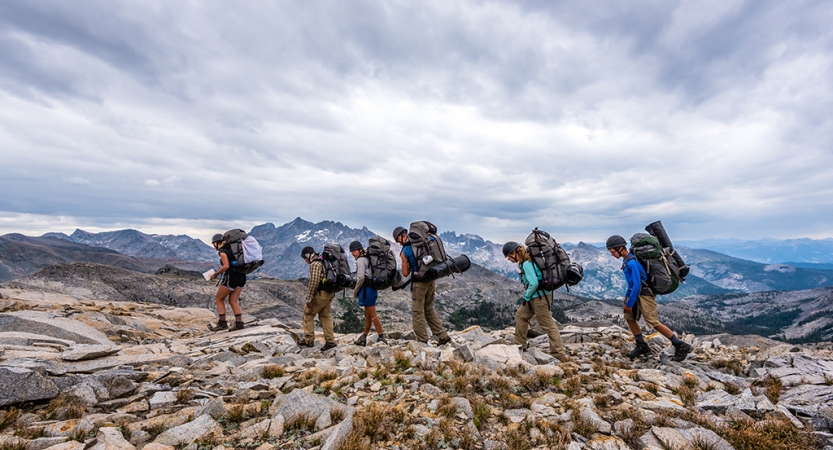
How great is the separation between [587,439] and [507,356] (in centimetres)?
487

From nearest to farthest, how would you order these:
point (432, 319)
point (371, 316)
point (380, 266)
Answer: point (380, 266), point (432, 319), point (371, 316)

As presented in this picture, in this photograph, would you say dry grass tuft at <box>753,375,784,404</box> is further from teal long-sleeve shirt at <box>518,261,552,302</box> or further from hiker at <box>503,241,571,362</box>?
teal long-sleeve shirt at <box>518,261,552,302</box>

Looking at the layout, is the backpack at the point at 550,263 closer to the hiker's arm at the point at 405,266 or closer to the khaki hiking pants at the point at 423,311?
the khaki hiking pants at the point at 423,311

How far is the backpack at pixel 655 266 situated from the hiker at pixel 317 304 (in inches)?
437

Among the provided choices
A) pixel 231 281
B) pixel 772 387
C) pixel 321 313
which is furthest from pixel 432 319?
pixel 772 387

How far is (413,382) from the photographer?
8602mm

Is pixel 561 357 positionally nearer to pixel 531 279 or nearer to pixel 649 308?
pixel 531 279

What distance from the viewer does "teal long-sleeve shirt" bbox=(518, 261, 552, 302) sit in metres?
11.9

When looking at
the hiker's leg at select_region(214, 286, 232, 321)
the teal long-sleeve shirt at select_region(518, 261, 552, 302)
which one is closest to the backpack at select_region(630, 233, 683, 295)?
the teal long-sleeve shirt at select_region(518, 261, 552, 302)

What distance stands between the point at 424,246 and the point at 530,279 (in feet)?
12.4

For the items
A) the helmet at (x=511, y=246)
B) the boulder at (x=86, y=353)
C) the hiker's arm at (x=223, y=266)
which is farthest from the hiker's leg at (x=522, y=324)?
the boulder at (x=86, y=353)

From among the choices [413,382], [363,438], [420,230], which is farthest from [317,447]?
[420,230]

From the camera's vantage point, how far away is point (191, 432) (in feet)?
20.2

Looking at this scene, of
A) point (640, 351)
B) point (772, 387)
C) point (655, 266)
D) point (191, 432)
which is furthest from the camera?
point (640, 351)
